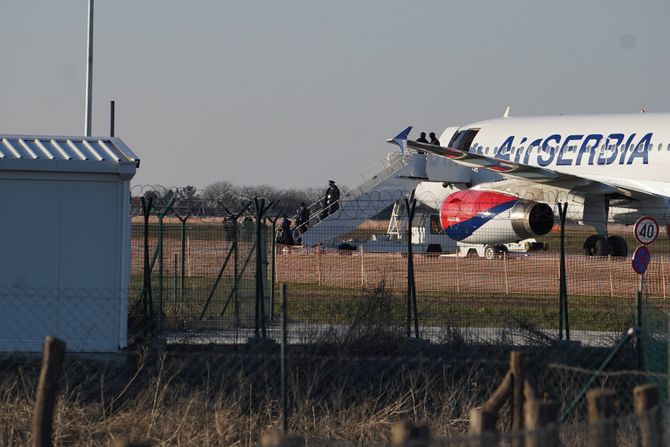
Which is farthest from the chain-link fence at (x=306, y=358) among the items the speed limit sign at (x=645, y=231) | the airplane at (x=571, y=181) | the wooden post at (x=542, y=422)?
the airplane at (x=571, y=181)

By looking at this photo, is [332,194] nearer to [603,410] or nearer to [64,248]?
[64,248]

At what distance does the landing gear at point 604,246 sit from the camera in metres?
29.0

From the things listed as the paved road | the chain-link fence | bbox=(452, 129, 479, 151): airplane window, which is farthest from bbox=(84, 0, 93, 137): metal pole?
bbox=(452, 129, 479, 151): airplane window

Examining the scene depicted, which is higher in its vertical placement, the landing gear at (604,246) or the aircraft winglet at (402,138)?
the aircraft winglet at (402,138)

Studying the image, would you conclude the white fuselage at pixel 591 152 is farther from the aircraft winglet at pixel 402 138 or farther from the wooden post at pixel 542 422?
the wooden post at pixel 542 422

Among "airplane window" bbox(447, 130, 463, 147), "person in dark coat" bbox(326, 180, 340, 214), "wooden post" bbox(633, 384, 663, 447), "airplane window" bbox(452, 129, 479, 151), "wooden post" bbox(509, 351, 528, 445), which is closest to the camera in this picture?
"wooden post" bbox(633, 384, 663, 447)

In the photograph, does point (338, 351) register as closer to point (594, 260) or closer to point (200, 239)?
point (200, 239)

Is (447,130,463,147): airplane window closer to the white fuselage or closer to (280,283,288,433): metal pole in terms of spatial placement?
the white fuselage

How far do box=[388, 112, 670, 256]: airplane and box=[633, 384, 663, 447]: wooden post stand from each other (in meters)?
21.5

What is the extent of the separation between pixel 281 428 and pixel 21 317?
416 cm

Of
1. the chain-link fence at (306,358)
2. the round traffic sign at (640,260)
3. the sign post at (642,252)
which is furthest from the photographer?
the round traffic sign at (640,260)

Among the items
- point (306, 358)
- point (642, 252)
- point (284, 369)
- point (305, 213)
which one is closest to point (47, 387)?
point (284, 369)

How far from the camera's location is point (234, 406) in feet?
35.2

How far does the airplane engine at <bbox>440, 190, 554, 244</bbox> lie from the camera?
1188 inches
